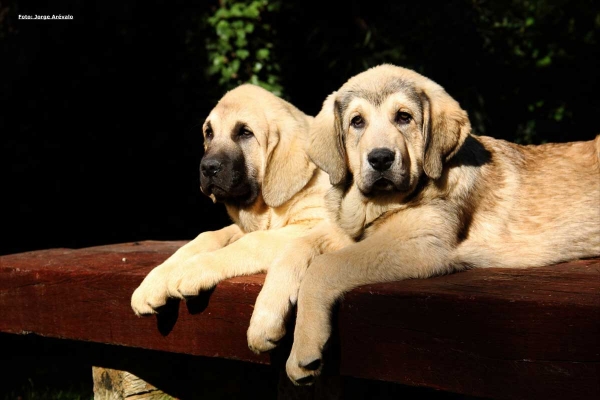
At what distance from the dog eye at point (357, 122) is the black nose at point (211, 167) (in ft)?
2.85

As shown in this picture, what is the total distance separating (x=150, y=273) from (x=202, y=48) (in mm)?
4728

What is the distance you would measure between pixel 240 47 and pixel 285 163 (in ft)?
12.7

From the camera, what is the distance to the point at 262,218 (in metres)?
4.46

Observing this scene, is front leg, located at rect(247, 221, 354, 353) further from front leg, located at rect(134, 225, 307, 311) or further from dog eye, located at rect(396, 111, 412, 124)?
dog eye, located at rect(396, 111, 412, 124)

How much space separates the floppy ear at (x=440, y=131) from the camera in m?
3.62

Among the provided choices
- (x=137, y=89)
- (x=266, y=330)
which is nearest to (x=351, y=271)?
(x=266, y=330)

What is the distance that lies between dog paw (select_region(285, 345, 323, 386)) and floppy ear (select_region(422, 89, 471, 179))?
3.77ft

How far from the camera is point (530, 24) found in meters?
10.4

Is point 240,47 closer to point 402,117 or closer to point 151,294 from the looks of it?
point 402,117

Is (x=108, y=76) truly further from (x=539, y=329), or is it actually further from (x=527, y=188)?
(x=539, y=329)

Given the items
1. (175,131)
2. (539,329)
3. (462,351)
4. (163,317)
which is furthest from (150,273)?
(175,131)

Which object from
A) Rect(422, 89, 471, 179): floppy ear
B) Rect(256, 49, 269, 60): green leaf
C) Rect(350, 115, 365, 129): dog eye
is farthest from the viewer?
Rect(256, 49, 269, 60): green leaf

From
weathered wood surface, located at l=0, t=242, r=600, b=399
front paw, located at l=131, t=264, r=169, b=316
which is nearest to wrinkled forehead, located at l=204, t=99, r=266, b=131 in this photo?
weathered wood surface, located at l=0, t=242, r=600, b=399

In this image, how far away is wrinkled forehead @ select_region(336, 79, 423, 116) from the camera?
12.0 feet
